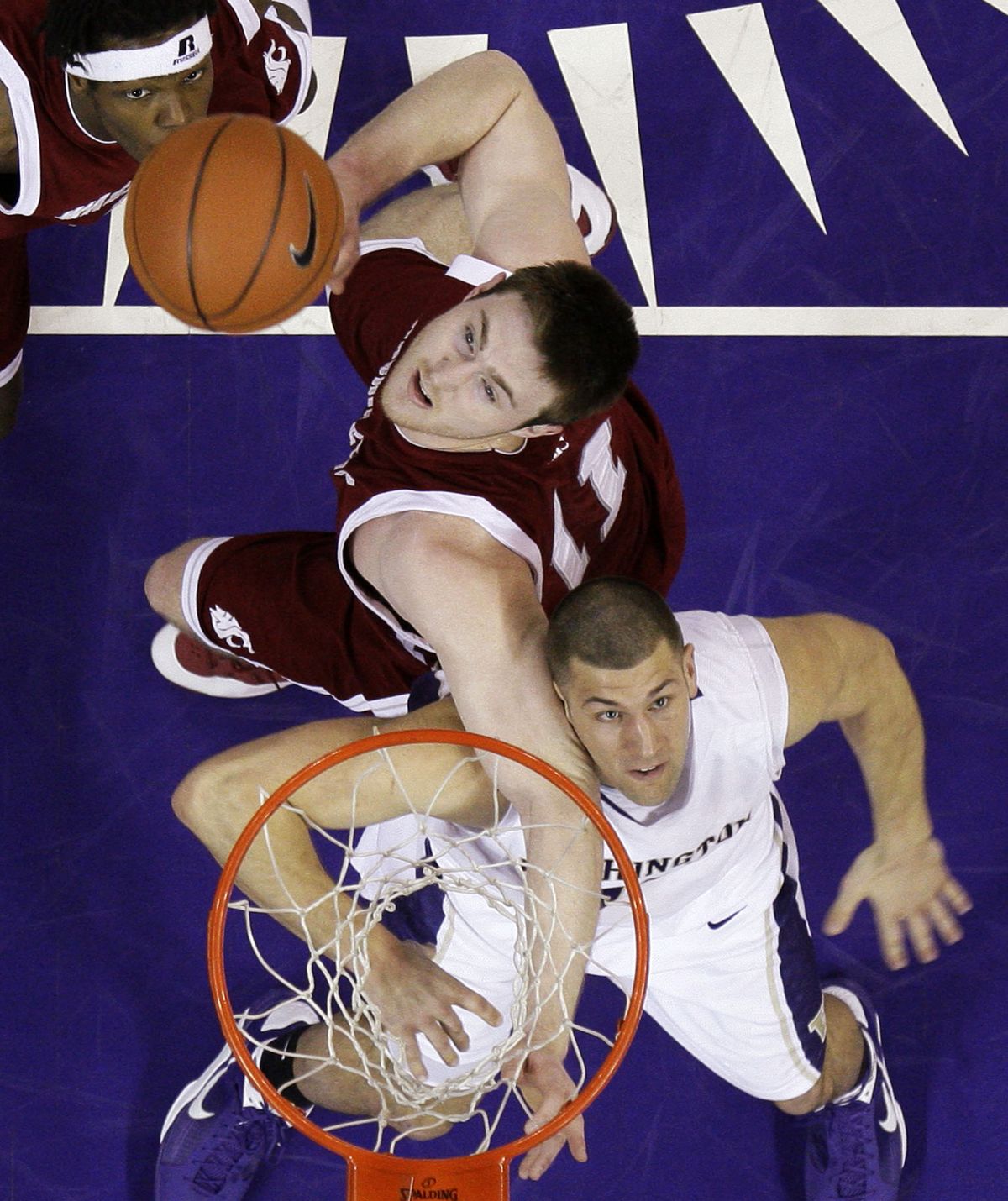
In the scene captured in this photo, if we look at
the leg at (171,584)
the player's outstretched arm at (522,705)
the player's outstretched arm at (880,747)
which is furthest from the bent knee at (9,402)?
the player's outstretched arm at (880,747)

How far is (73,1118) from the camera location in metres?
3.74

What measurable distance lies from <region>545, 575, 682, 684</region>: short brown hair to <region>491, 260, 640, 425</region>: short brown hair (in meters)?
0.45

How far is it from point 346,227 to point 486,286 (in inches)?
14.6

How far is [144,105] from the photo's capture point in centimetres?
299

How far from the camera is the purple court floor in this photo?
3.78 m

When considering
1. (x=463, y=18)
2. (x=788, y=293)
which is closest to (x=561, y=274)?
(x=788, y=293)

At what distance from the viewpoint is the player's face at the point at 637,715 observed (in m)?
2.87

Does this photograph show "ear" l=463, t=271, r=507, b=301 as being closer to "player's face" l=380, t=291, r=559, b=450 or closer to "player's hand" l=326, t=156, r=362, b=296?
"player's face" l=380, t=291, r=559, b=450

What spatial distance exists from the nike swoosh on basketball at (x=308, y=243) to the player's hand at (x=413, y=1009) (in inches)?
65.1

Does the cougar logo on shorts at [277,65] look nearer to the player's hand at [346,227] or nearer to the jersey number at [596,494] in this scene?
the player's hand at [346,227]

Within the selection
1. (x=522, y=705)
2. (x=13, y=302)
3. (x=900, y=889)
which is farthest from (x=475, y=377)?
(x=900, y=889)

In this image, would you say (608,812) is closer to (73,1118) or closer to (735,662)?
(735,662)

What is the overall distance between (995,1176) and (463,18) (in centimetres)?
404

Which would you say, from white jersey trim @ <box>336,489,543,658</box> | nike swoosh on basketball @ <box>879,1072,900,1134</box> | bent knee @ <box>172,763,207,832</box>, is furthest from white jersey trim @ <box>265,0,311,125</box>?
nike swoosh on basketball @ <box>879,1072,900,1134</box>
